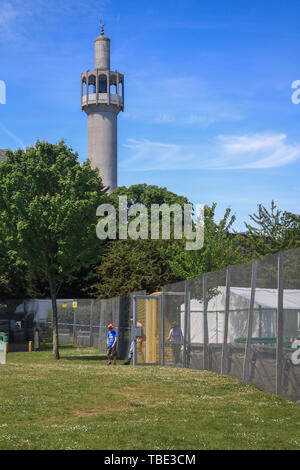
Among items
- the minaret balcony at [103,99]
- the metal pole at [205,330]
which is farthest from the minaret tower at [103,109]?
the metal pole at [205,330]

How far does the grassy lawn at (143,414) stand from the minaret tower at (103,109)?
71.9 meters

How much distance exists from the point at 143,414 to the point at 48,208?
60.9ft

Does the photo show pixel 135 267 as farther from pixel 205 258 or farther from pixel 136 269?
pixel 205 258

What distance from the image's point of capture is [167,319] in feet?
82.8

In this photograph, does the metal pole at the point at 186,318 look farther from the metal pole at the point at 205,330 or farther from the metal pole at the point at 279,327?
the metal pole at the point at 279,327

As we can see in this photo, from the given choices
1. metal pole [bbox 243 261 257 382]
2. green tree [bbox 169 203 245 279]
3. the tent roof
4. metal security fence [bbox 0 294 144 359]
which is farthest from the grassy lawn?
green tree [bbox 169 203 245 279]

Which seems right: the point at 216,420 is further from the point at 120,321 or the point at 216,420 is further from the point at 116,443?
the point at 120,321

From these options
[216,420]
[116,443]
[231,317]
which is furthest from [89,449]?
[231,317]

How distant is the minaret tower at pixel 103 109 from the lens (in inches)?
3538

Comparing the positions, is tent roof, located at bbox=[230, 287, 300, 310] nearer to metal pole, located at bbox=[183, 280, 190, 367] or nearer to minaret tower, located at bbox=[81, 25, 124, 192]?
metal pole, located at bbox=[183, 280, 190, 367]

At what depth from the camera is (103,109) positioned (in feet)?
303

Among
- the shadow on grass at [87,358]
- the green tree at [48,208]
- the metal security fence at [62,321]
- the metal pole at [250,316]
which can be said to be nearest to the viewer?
the metal pole at [250,316]

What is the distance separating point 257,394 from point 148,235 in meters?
35.8

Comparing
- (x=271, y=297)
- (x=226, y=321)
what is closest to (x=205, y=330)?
(x=226, y=321)
